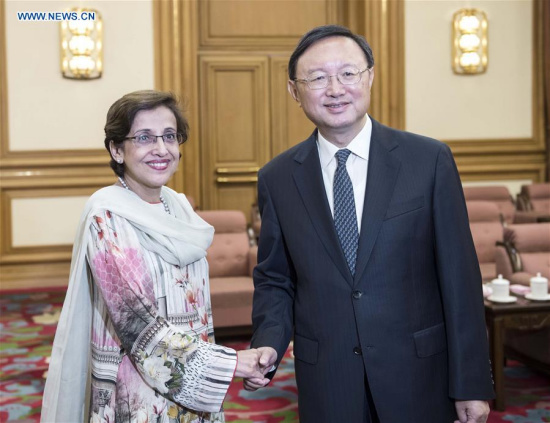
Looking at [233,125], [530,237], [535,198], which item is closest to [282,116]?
[233,125]

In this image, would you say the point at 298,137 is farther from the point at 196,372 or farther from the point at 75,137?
the point at 196,372

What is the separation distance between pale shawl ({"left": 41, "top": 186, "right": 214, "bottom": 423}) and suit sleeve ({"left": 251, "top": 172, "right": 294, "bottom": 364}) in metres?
0.22

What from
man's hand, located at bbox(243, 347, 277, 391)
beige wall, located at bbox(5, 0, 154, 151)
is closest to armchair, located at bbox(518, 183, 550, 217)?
beige wall, located at bbox(5, 0, 154, 151)

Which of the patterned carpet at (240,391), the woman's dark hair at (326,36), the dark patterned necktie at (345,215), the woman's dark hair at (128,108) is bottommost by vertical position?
the patterned carpet at (240,391)

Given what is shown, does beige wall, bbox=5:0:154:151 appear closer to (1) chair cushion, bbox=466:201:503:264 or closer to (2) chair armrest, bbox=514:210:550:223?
(1) chair cushion, bbox=466:201:503:264

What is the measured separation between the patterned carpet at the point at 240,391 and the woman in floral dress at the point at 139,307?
2.11 metres

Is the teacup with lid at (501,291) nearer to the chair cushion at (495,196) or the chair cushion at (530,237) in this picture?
the chair cushion at (530,237)

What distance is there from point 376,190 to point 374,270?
0.21 meters

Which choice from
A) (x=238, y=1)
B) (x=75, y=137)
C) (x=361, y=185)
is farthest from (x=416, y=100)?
(x=361, y=185)

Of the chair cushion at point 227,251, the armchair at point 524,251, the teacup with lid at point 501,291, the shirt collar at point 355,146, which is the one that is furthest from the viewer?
the chair cushion at point 227,251

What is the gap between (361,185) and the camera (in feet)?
6.37

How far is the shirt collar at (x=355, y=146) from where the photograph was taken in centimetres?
197

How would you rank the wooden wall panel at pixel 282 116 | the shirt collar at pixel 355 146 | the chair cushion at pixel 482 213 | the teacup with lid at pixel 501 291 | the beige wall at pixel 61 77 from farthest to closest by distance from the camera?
the wooden wall panel at pixel 282 116 < the beige wall at pixel 61 77 < the chair cushion at pixel 482 213 < the teacup with lid at pixel 501 291 < the shirt collar at pixel 355 146

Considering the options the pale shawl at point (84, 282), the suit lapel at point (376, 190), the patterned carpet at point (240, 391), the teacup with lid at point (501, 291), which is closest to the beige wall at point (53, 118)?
the patterned carpet at point (240, 391)
